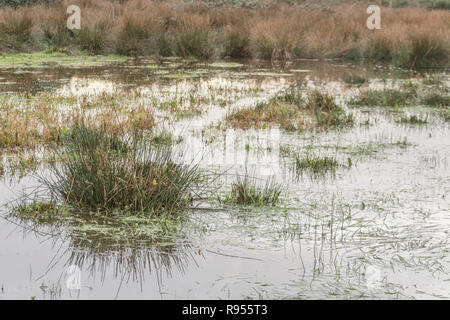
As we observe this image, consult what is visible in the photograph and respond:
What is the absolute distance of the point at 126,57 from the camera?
61.1 feet

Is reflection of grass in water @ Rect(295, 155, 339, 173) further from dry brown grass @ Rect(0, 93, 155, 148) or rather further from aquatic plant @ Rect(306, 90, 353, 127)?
aquatic plant @ Rect(306, 90, 353, 127)

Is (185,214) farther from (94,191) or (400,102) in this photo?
(400,102)

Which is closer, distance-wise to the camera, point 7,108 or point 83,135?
point 83,135

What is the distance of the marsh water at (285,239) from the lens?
3.85m

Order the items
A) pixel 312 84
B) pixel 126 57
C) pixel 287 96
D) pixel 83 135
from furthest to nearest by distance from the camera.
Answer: pixel 126 57
pixel 312 84
pixel 287 96
pixel 83 135

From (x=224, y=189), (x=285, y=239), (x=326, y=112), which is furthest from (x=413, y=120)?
(x=285, y=239)

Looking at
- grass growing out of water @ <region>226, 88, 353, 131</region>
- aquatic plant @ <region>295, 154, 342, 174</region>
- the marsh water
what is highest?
grass growing out of water @ <region>226, 88, 353, 131</region>

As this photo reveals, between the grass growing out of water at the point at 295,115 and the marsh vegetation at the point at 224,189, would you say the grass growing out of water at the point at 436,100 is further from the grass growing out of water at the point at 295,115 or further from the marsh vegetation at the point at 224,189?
the grass growing out of water at the point at 295,115

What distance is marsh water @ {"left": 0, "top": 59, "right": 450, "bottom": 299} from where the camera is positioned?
3850 mm

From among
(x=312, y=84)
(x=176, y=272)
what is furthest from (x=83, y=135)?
(x=312, y=84)

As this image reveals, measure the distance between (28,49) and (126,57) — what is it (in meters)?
2.92

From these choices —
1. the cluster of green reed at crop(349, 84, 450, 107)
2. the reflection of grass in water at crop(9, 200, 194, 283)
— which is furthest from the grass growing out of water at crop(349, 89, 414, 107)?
the reflection of grass in water at crop(9, 200, 194, 283)

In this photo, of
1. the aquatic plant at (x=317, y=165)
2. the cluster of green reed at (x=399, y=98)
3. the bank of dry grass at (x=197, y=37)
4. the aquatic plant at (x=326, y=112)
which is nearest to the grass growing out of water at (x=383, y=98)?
the cluster of green reed at (x=399, y=98)

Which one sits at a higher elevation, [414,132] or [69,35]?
[69,35]
